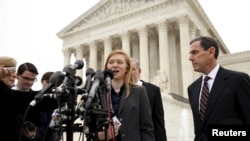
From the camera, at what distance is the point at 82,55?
38594mm

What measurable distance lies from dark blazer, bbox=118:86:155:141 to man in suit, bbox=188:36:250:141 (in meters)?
0.66

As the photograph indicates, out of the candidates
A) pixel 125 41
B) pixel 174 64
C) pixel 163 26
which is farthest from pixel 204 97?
pixel 125 41

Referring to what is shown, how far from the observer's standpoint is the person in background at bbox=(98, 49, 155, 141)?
3.57 meters

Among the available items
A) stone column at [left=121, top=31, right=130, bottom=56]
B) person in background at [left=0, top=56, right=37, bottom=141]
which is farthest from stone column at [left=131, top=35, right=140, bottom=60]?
person in background at [left=0, top=56, right=37, bottom=141]

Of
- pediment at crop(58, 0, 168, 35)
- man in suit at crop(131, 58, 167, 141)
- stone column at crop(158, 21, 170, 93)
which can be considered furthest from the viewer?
pediment at crop(58, 0, 168, 35)

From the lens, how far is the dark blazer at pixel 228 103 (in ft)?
11.9

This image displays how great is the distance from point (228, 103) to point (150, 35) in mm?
31172

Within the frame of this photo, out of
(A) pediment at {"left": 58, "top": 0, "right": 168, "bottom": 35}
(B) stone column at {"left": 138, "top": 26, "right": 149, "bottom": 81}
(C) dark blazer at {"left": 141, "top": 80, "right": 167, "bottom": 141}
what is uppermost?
(A) pediment at {"left": 58, "top": 0, "right": 168, "bottom": 35}

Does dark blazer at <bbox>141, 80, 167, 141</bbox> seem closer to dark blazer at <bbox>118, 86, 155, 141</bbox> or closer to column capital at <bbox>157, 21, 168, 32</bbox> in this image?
dark blazer at <bbox>118, 86, 155, 141</bbox>

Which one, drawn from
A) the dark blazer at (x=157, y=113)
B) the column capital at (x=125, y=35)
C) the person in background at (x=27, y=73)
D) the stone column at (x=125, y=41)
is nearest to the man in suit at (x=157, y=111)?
the dark blazer at (x=157, y=113)

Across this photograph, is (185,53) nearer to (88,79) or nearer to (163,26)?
(163,26)

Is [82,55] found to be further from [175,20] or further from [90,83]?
[90,83]

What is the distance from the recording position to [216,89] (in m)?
3.84

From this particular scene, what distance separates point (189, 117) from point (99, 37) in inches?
882
